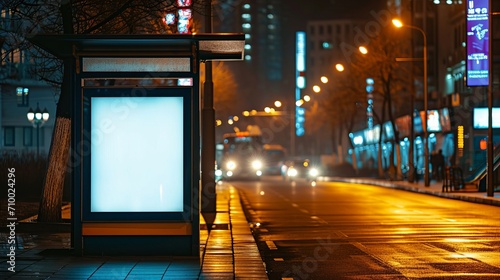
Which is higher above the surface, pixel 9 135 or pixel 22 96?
pixel 22 96

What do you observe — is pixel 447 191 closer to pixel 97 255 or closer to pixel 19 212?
pixel 19 212

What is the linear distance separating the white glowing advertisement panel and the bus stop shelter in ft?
0.05

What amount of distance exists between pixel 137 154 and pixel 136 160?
87mm

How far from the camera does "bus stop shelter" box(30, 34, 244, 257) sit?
14.3 m

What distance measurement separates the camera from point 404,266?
554 inches

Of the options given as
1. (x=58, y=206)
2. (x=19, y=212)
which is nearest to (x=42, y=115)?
(x=19, y=212)

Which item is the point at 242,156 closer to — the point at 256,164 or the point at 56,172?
the point at 256,164

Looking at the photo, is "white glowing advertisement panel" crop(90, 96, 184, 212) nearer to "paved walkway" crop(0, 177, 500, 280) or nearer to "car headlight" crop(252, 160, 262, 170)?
"paved walkway" crop(0, 177, 500, 280)

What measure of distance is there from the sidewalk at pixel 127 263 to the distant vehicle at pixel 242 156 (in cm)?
6729

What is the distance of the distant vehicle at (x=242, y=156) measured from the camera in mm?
85500

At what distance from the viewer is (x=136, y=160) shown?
14359 millimetres

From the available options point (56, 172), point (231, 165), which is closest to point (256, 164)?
point (231, 165)

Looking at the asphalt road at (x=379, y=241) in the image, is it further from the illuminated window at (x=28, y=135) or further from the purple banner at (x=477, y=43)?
the illuminated window at (x=28, y=135)

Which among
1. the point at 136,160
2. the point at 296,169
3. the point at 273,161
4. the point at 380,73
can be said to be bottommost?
the point at 296,169
